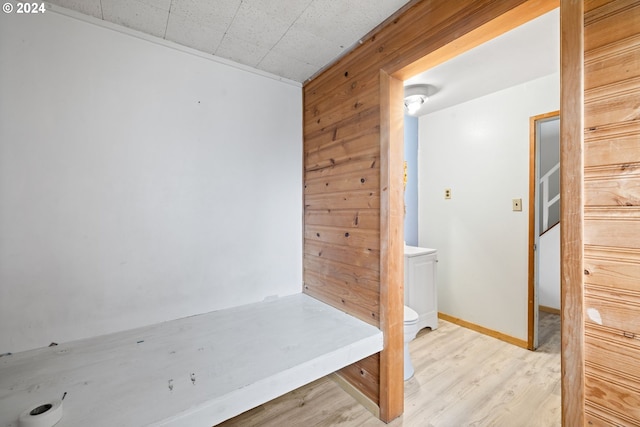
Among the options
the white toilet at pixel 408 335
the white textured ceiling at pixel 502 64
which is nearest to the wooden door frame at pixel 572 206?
the white textured ceiling at pixel 502 64

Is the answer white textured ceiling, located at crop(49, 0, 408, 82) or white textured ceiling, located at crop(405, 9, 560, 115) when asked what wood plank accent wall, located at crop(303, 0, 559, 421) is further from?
white textured ceiling, located at crop(405, 9, 560, 115)

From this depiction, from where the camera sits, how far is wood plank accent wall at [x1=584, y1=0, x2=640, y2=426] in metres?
0.84

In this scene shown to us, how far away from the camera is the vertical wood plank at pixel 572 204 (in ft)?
3.01

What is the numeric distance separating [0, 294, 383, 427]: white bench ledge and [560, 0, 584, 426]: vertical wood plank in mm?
844

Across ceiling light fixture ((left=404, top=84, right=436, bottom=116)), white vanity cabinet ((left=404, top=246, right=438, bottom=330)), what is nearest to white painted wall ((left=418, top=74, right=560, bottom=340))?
white vanity cabinet ((left=404, top=246, right=438, bottom=330))

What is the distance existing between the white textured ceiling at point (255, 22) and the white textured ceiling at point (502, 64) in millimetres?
855

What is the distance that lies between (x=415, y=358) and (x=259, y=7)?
2.70 metres

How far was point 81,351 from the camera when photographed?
1420 mm

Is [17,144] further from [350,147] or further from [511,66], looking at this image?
[511,66]

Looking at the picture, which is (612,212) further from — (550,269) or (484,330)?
(550,269)

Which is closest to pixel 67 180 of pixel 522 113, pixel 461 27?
pixel 461 27

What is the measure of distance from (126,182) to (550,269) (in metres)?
4.42

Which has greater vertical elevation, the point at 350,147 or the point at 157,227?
the point at 350,147

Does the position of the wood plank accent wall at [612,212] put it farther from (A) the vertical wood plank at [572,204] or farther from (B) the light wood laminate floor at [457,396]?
(B) the light wood laminate floor at [457,396]
